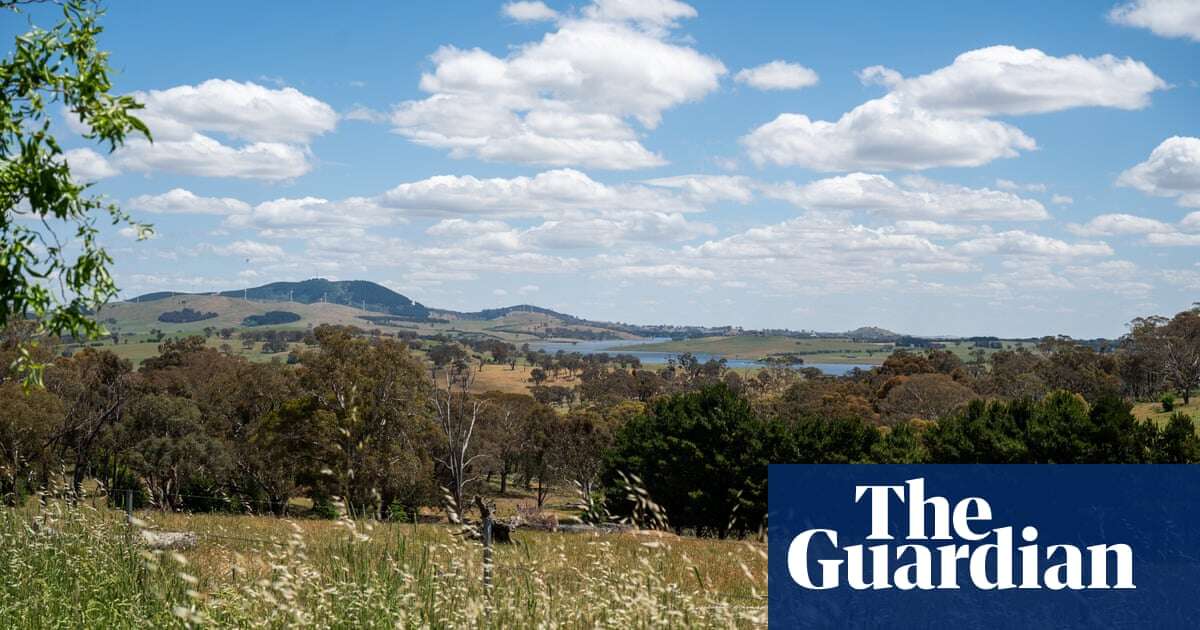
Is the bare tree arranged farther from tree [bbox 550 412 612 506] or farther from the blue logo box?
tree [bbox 550 412 612 506]

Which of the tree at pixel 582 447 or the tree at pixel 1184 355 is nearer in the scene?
the tree at pixel 582 447

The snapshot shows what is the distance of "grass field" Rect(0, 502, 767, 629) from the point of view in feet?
18.2

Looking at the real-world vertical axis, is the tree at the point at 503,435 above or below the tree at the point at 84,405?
below

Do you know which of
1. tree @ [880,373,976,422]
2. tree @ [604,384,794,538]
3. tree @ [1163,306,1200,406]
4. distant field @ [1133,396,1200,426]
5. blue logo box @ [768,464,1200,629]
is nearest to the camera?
blue logo box @ [768,464,1200,629]

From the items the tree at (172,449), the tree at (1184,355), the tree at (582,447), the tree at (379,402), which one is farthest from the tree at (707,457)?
the tree at (1184,355)

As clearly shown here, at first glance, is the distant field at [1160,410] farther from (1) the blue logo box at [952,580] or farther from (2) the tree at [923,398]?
(1) the blue logo box at [952,580]

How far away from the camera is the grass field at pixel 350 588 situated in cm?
556

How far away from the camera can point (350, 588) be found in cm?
600

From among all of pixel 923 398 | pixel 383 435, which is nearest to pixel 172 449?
pixel 383 435

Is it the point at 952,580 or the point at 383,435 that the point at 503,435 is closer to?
the point at 383,435

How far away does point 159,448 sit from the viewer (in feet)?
149

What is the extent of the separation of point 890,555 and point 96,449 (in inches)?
1713

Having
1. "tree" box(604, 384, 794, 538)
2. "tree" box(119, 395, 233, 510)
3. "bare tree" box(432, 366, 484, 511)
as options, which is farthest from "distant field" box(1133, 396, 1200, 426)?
"tree" box(119, 395, 233, 510)

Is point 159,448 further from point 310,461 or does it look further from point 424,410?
point 424,410
